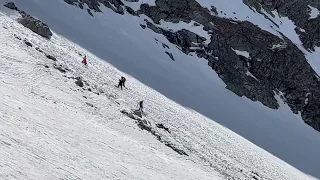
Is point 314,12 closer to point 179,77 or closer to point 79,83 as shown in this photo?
point 179,77

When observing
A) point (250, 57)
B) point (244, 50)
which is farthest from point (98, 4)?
point (250, 57)

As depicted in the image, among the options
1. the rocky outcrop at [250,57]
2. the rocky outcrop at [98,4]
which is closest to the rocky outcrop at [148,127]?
the rocky outcrop at [250,57]

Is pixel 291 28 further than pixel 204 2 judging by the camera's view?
Yes

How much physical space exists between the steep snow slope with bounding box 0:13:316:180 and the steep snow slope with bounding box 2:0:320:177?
995cm

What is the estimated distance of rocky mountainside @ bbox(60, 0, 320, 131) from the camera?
6475 centimetres

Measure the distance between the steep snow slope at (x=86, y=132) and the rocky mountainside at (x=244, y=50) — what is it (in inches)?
1028

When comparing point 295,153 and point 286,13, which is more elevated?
point 286,13

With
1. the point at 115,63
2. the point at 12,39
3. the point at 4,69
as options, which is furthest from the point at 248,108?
the point at 4,69

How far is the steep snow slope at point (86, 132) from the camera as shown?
16156 millimetres

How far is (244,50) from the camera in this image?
2810 inches

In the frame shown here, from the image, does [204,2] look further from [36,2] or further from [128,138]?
[128,138]

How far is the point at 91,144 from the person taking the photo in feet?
65.0

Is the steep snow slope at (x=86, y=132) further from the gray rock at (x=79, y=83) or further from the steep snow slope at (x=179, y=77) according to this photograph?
the steep snow slope at (x=179, y=77)

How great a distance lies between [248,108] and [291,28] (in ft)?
97.1
